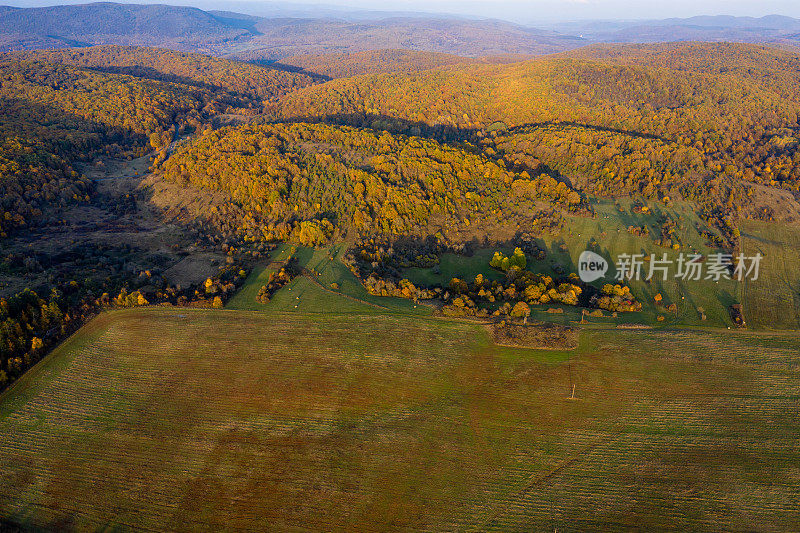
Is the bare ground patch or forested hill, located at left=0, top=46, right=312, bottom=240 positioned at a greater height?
forested hill, located at left=0, top=46, right=312, bottom=240

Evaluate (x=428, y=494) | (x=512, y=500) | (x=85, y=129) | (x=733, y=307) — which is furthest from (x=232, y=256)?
(x=85, y=129)

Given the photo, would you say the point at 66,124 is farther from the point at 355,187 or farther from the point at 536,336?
the point at 536,336

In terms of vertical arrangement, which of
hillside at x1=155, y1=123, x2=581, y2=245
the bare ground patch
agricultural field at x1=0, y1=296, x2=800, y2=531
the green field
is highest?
hillside at x1=155, y1=123, x2=581, y2=245

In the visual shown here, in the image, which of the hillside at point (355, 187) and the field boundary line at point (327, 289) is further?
Answer: the hillside at point (355, 187)

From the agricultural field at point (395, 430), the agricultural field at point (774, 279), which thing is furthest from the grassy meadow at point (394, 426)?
the agricultural field at point (774, 279)

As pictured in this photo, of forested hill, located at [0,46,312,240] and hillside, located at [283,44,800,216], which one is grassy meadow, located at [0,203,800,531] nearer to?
forested hill, located at [0,46,312,240]

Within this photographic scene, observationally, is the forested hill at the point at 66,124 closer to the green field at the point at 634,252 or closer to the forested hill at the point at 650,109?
the forested hill at the point at 650,109

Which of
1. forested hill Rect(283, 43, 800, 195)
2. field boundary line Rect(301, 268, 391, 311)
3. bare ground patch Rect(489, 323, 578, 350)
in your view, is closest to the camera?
bare ground patch Rect(489, 323, 578, 350)

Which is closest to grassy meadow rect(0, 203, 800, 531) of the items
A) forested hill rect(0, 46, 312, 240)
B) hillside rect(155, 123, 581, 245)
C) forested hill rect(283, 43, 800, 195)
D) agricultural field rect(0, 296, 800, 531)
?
agricultural field rect(0, 296, 800, 531)

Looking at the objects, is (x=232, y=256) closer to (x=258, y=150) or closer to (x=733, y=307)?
(x=258, y=150)
